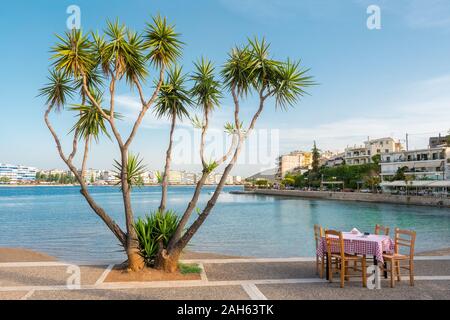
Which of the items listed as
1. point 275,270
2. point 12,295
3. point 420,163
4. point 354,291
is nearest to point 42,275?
point 12,295

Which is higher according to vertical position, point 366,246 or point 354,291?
point 366,246

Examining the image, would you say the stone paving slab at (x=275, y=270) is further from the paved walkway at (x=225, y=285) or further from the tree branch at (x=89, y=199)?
the tree branch at (x=89, y=199)

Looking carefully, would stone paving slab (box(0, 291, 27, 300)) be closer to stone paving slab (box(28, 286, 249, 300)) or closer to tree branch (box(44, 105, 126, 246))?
stone paving slab (box(28, 286, 249, 300))

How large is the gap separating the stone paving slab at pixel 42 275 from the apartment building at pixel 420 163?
2779 inches

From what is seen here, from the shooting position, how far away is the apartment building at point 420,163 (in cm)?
6831

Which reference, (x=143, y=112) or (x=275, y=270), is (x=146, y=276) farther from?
(x=143, y=112)

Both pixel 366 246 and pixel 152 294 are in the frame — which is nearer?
pixel 152 294

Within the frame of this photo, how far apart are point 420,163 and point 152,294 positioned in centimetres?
7639

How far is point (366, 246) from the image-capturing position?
7.57 metres

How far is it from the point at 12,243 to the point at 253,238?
46.2 ft

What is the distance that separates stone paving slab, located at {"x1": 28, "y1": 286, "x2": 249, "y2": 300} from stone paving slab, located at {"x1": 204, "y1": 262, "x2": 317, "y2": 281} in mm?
986

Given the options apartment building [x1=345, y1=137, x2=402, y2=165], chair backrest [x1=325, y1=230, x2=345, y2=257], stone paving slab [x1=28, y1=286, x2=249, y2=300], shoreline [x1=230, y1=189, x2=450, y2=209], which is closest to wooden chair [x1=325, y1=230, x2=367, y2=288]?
chair backrest [x1=325, y1=230, x2=345, y2=257]

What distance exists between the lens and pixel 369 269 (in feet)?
25.1
